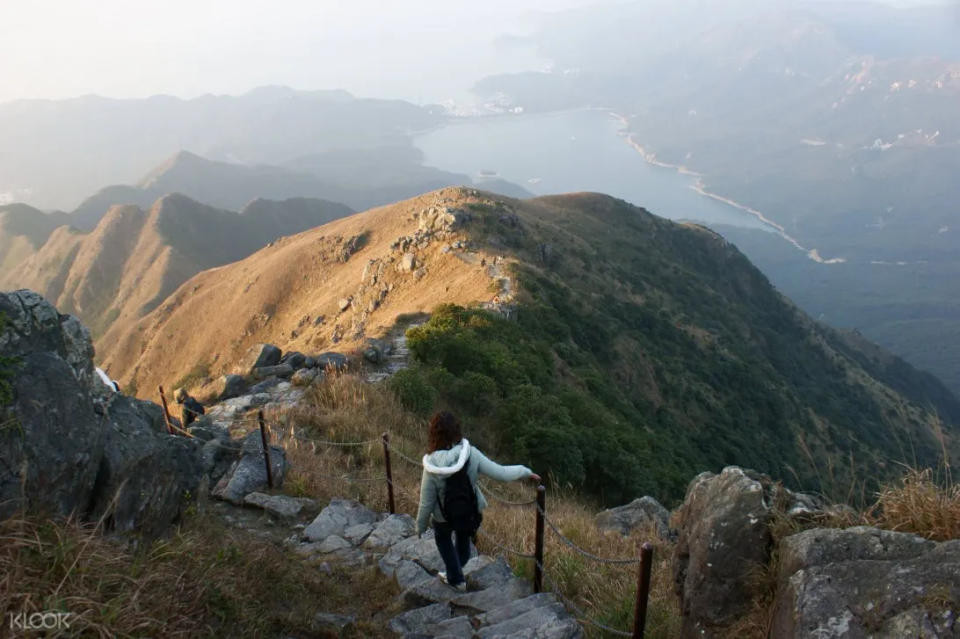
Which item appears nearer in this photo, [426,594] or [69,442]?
[69,442]

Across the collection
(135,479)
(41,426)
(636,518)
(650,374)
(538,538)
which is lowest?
(650,374)

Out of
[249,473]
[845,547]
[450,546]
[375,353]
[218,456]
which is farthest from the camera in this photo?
[375,353]

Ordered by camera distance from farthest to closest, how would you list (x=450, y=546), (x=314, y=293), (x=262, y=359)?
(x=314, y=293) → (x=262, y=359) → (x=450, y=546)

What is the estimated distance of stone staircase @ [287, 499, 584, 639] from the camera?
15.6 ft

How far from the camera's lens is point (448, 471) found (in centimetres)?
514

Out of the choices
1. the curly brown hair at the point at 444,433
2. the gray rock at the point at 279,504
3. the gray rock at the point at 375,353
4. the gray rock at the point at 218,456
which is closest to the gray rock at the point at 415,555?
the curly brown hair at the point at 444,433

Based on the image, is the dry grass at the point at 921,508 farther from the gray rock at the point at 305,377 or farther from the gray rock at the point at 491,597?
the gray rock at the point at 305,377

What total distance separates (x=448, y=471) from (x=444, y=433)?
0.36m

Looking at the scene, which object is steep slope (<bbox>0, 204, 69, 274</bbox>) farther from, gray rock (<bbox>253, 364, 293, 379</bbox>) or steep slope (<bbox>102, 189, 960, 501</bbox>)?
gray rock (<bbox>253, 364, 293, 379</bbox>)

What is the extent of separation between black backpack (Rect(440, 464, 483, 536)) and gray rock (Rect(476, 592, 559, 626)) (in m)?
0.76

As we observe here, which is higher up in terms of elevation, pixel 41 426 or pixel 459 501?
pixel 41 426

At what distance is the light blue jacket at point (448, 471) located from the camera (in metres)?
5.23

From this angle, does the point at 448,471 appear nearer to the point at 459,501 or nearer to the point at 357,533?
the point at 459,501

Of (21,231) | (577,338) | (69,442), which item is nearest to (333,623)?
(69,442)
